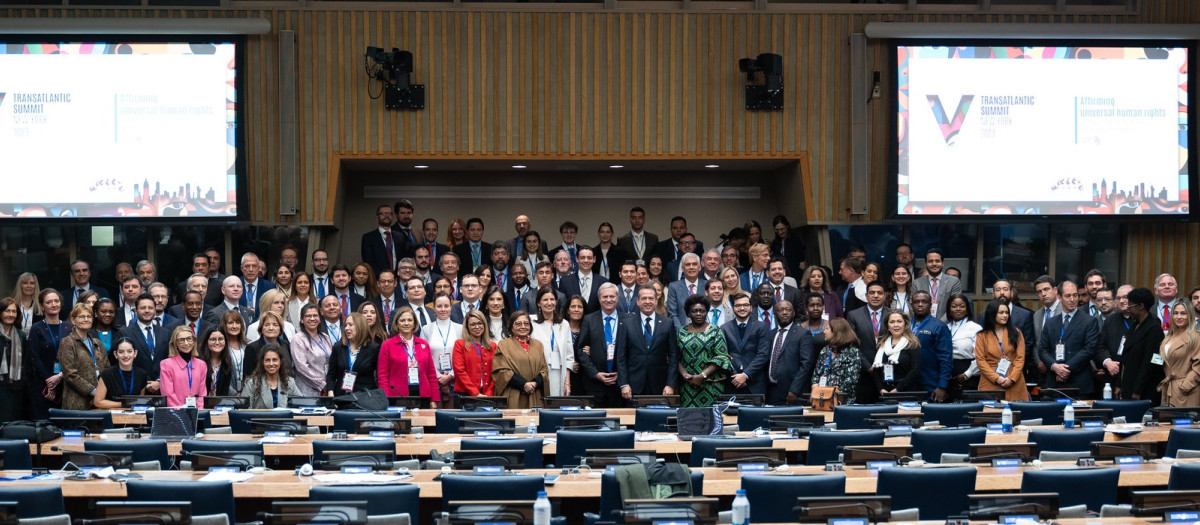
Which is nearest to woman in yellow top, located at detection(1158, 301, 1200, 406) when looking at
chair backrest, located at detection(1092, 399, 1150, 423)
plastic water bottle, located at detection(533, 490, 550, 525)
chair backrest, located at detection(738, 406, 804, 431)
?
chair backrest, located at detection(1092, 399, 1150, 423)

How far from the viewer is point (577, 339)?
1061 cm

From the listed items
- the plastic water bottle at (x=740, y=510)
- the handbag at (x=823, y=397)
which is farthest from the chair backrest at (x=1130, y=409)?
the plastic water bottle at (x=740, y=510)

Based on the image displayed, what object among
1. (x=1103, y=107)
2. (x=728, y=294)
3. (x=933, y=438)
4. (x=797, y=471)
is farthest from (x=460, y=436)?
(x=1103, y=107)

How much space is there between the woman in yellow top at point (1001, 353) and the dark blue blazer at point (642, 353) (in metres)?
2.67

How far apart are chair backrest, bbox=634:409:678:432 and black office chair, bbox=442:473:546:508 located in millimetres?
2448

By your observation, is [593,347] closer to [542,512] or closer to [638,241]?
[638,241]

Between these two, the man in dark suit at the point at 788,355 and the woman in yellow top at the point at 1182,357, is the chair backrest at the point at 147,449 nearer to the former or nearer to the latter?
the man in dark suit at the point at 788,355

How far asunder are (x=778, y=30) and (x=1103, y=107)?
12.3ft

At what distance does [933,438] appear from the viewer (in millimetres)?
7430

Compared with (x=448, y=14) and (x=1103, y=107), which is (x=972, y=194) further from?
(x=448, y=14)

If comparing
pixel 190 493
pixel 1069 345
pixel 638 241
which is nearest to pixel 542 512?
pixel 190 493

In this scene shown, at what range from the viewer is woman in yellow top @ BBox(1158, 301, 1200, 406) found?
9623 millimetres

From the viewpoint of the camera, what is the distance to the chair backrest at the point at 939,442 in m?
7.41

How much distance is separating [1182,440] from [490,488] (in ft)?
14.6
